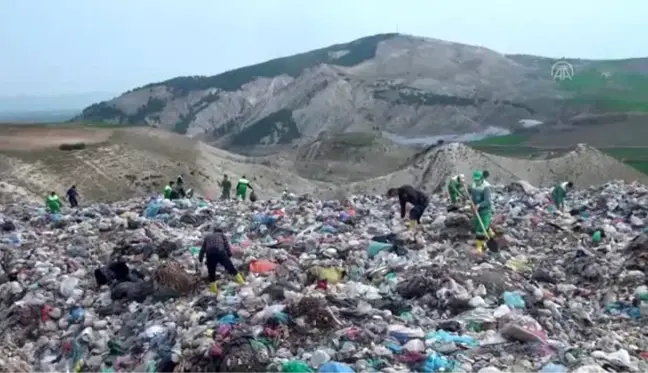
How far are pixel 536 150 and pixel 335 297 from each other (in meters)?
39.4

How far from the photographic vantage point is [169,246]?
9508mm

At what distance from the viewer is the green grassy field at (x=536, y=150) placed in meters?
36.7

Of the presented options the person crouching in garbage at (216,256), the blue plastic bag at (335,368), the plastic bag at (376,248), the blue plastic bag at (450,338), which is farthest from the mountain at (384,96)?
the blue plastic bag at (335,368)

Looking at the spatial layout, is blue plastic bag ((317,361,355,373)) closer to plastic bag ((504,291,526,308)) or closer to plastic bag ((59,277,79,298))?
plastic bag ((504,291,526,308))

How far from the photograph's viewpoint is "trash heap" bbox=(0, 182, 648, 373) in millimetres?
5812

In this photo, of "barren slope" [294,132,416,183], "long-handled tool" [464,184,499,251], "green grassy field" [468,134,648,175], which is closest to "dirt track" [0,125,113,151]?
"barren slope" [294,132,416,183]

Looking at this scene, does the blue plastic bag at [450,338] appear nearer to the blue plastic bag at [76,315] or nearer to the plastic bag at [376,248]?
the plastic bag at [376,248]

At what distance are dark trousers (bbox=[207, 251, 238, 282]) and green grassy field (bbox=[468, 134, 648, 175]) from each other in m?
28.8

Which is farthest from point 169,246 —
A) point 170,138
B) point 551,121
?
point 551,121

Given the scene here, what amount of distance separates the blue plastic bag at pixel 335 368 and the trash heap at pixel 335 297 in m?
0.02

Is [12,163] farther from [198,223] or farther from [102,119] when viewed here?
[102,119]

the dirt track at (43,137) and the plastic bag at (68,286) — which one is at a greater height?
the dirt track at (43,137)

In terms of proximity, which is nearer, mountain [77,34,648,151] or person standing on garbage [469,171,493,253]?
person standing on garbage [469,171,493,253]

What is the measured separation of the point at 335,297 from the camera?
6863 mm
